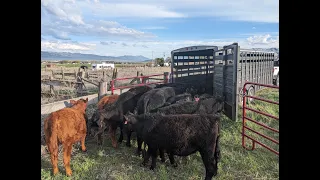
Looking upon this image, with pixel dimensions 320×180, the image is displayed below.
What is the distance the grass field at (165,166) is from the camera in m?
4.24

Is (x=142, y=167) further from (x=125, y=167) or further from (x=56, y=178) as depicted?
(x=56, y=178)

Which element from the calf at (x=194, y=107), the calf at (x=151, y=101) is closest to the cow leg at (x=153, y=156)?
the calf at (x=194, y=107)

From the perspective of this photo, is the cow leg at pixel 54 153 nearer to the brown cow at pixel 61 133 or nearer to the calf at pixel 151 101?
the brown cow at pixel 61 133

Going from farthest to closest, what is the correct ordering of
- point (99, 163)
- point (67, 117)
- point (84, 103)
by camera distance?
point (84, 103), point (99, 163), point (67, 117)

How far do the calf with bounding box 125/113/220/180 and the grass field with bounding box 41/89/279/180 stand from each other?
0.28 metres

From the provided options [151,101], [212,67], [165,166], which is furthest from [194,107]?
[212,67]

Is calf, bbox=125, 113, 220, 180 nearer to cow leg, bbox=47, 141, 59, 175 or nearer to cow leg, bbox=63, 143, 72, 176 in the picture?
cow leg, bbox=63, 143, 72, 176

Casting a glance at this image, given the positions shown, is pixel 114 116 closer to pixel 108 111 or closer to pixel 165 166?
pixel 108 111

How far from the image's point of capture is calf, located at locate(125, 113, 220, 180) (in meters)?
4.01

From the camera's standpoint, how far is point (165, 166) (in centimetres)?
466

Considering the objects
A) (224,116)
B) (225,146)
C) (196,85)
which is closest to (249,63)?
(196,85)

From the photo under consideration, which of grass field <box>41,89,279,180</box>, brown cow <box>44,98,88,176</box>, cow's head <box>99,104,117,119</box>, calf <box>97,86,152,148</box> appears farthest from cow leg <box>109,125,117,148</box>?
brown cow <box>44,98,88,176</box>

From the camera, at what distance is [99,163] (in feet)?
15.7
